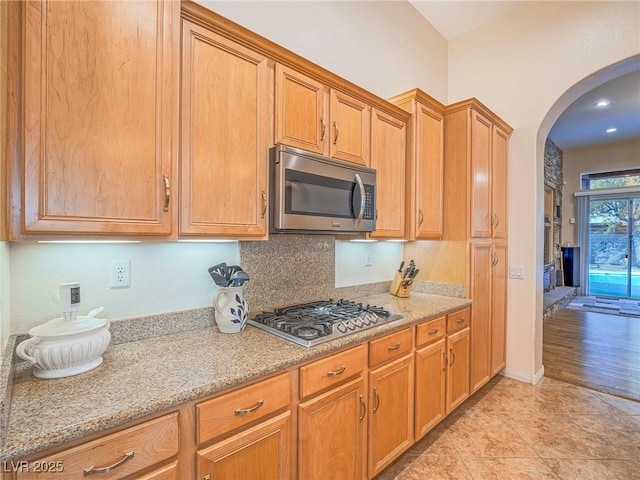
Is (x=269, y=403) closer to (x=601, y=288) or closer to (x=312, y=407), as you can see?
(x=312, y=407)

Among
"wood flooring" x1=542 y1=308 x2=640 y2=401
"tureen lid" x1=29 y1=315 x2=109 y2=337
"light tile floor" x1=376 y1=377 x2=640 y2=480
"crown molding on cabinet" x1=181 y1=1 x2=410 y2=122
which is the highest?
"crown molding on cabinet" x1=181 y1=1 x2=410 y2=122

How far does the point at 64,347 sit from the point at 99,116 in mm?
781

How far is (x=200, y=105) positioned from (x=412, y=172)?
5.23ft

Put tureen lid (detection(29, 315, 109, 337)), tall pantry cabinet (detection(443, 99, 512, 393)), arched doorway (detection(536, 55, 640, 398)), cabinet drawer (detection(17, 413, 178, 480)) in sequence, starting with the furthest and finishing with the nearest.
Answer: arched doorway (detection(536, 55, 640, 398))
tall pantry cabinet (detection(443, 99, 512, 393))
tureen lid (detection(29, 315, 109, 337))
cabinet drawer (detection(17, 413, 178, 480))

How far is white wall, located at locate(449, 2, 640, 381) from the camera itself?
2.78m

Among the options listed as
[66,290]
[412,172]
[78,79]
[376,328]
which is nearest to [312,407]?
[376,328]

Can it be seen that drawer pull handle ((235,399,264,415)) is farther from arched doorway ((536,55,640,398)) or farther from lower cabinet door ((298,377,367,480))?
arched doorway ((536,55,640,398))

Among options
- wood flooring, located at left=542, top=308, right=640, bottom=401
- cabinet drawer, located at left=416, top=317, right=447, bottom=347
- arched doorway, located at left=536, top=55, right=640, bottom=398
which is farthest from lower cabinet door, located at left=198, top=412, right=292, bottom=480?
wood flooring, located at left=542, top=308, right=640, bottom=401

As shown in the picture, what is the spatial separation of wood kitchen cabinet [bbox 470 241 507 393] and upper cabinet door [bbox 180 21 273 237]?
1.89m

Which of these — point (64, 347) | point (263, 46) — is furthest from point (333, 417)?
point (263, 46)

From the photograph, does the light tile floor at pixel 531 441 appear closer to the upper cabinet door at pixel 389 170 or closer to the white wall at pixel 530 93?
the white wall at pixel 530 93

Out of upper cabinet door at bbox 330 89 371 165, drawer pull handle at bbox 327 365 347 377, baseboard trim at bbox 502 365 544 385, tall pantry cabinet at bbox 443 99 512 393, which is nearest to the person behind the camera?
drawer pull handle at bbox 327 365 347 377

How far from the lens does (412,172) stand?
93.7 inches

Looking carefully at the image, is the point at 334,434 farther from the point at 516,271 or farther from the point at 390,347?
the point at 516,271
